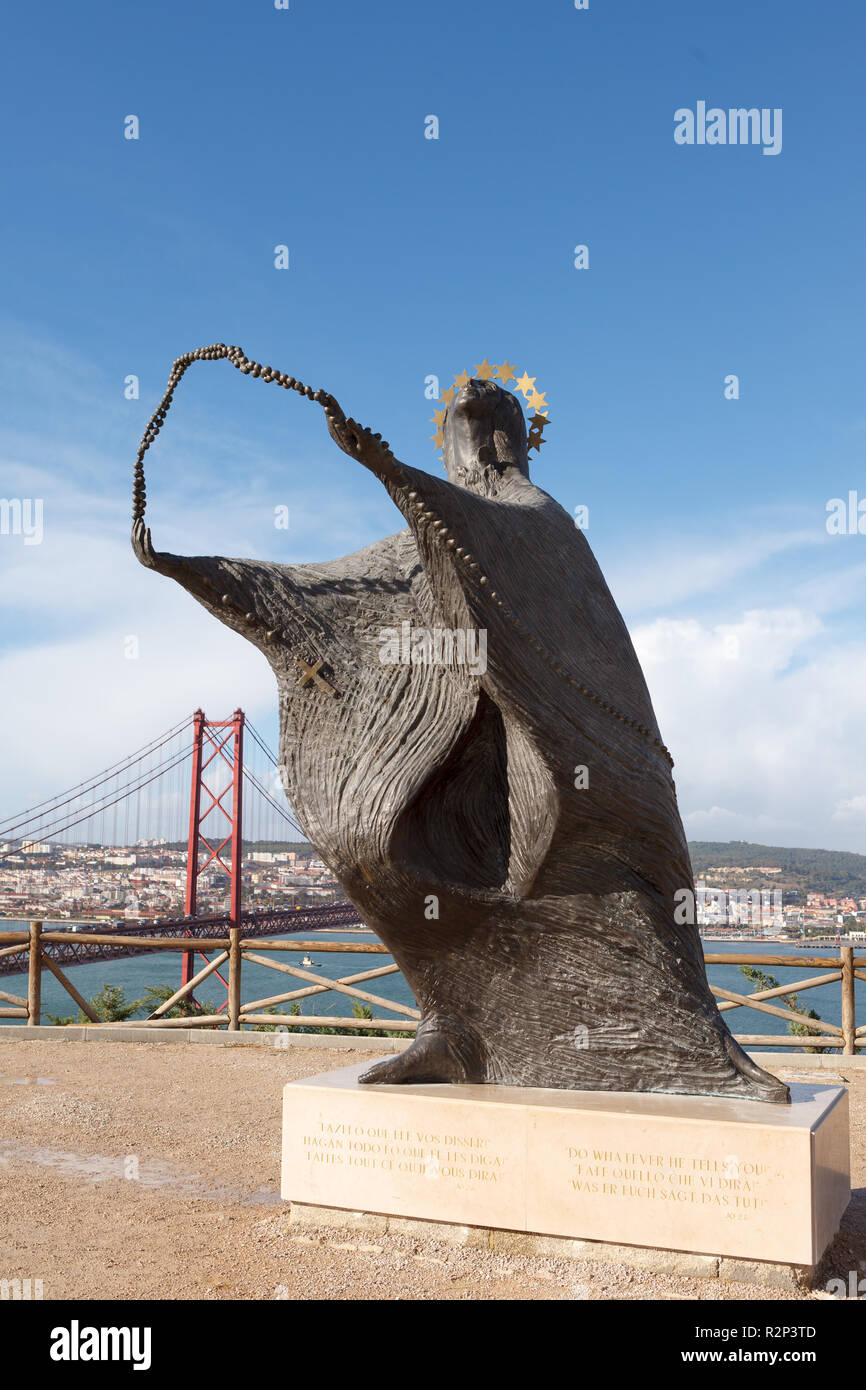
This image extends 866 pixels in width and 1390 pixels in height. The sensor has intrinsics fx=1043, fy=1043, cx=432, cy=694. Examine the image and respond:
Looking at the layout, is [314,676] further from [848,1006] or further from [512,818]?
[848,1006]

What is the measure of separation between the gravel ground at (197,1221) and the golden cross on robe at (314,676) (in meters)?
2.35

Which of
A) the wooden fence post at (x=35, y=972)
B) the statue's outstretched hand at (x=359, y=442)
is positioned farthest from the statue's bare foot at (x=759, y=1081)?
the wooden fence post at (x=35, y=972)

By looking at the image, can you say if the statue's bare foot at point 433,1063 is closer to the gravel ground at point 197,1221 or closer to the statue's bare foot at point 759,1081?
the gravel ground at point 197,1221

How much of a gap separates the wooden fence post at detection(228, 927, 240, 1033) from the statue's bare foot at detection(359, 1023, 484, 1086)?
5203mm

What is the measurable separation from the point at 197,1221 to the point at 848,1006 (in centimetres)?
619

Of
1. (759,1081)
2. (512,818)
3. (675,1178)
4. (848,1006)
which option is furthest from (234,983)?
(675,1178)

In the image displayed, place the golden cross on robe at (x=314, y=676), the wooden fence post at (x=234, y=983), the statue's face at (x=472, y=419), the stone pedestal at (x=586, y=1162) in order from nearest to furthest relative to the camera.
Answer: the stone pedestal at (x=586, y=1162) → the golden cross on robe at (x=314, y=676) → the statue's face at (x=472, y=419) → the wooden fence post at (x=234, y=983)

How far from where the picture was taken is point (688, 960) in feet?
15.0

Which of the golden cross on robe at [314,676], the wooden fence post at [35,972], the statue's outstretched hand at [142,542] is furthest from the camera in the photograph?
the wooden fence post at [35,972]

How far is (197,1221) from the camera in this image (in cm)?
467

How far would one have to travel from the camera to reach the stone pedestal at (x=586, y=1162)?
380cm

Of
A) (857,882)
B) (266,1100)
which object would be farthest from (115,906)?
(857,882)
